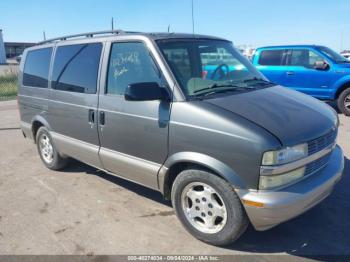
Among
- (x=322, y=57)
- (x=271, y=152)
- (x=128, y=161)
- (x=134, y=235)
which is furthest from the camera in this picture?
(x=322, y=57)

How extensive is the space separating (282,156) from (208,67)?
1.57 meters

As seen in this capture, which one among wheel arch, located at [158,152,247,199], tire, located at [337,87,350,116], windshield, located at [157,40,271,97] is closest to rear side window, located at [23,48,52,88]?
windshield, located at [157,40,271,97]

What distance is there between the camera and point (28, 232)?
145 inches

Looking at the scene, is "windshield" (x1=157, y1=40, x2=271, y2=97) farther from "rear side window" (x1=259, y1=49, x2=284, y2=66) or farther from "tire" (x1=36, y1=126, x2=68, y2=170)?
"rear side window" (x1=259, y1=49, x2=284, y2=66)

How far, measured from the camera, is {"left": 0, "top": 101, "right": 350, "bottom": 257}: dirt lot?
332 centimetres

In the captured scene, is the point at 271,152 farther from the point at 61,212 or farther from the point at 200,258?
the point at 61,212

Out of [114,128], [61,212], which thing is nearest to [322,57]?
[114,128]

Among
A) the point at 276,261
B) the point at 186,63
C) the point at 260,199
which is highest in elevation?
the point at 186,63

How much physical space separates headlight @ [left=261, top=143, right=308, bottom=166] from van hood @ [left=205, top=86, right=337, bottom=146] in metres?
0.05

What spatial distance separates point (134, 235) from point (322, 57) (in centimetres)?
818

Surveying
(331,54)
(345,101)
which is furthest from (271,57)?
(345,101)

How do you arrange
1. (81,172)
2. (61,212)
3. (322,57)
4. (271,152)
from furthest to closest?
(322,57), (81,172), (61,212), (271,152)

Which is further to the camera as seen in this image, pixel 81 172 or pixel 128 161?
pixel 81 172

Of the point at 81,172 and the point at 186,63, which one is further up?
the point at 186,63
